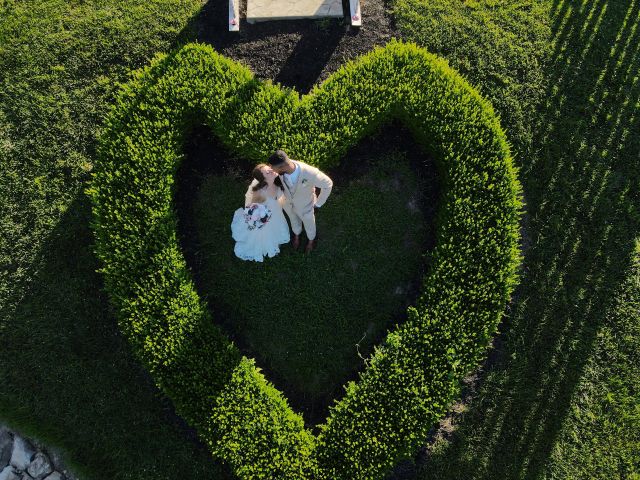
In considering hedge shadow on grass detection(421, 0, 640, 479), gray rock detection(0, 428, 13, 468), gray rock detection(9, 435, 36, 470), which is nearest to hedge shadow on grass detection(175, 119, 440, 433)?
hedge shadow on grass detection(421, 0, 640, 479)

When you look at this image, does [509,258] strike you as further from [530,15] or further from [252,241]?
[530,15]

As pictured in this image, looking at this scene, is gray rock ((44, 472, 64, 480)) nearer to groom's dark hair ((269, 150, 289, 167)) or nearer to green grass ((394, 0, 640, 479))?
green grass ((394, 0, 640, 479))

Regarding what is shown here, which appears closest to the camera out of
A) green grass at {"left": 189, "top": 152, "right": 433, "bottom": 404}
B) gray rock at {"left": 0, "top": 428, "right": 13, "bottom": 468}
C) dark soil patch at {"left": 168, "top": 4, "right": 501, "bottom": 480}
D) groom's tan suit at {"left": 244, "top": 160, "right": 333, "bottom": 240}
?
groom's tan suit at {"left": 244, "top": 160, "right": 333, "bottom": 240}

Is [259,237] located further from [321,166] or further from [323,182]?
[323,182]

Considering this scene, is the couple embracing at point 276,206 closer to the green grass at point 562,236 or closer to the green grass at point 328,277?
the green grass at point 328,277

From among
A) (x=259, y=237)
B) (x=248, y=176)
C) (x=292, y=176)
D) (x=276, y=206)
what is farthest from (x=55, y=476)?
(x=292, y=176)

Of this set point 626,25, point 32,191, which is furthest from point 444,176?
point 32,191

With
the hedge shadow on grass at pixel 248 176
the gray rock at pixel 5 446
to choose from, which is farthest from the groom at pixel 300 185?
the gray rock at pixel 5 446
